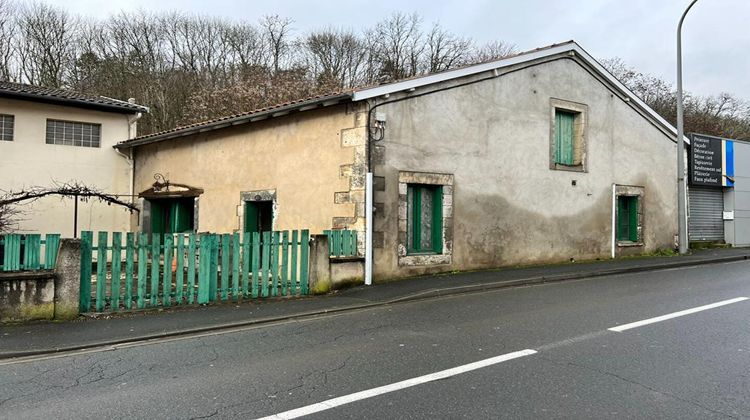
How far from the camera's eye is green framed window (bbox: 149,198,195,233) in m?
15.8

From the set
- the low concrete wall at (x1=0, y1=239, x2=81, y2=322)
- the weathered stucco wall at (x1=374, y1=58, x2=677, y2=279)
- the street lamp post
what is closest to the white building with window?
the low concrete wall at (x1=0, y1=239, x2=81, y2=322)

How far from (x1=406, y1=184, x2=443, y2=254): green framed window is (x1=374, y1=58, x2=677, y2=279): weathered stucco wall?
428 mm

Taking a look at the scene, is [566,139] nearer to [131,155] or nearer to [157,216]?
[157,216]

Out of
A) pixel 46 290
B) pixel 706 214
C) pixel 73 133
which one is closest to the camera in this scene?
pixel 46 290

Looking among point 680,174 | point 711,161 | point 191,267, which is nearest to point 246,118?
point 191,267

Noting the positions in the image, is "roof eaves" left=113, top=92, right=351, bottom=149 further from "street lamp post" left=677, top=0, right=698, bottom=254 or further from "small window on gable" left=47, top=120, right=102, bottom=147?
"street lamp post" left=677, top=0, right=698, bottom=254

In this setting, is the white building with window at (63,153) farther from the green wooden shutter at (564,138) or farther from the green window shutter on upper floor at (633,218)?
the green window shutter on upper floor at (633,218)

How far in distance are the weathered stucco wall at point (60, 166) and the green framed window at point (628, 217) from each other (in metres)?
16.3

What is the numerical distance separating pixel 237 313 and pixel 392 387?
420 cm

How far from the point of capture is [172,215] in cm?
1638

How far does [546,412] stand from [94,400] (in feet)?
11.8

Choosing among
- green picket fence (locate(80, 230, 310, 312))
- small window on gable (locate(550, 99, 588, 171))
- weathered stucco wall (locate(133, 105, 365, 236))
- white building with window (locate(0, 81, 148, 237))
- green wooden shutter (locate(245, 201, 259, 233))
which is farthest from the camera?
white building with window (locate(0, 81, 148, 237))

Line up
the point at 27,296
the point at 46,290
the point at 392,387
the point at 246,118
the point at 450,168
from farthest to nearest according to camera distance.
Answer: the point at 246,118
the point at 450,168
the point at 46,290
the point at 27,296
the point at 392,387

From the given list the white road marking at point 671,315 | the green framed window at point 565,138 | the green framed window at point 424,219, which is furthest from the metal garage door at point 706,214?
the green framed window at point 424,219
